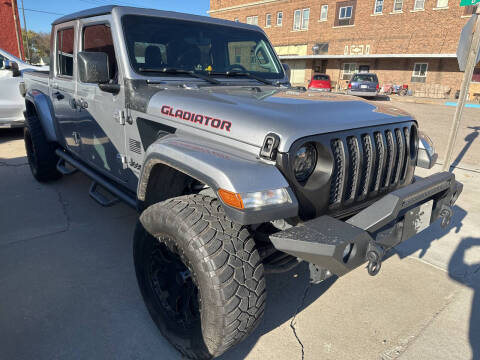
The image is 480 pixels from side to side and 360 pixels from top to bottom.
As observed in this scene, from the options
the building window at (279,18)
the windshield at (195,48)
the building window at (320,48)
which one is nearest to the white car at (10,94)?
the windshield at (195,48)

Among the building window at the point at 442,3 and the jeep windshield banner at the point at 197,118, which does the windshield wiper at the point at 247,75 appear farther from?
the building window at the point at 442,3

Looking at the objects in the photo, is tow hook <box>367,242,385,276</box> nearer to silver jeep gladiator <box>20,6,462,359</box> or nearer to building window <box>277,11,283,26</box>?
silver jeep gladiator <box>20,6,462,359</box>

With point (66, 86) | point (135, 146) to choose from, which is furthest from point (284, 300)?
point (66, 86)

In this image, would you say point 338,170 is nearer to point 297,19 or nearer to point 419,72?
point 419,72

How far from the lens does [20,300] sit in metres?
2.52

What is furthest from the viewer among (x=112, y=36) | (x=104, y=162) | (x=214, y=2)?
(x=214, y=2)

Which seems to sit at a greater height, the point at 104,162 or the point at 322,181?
the point at 322,181

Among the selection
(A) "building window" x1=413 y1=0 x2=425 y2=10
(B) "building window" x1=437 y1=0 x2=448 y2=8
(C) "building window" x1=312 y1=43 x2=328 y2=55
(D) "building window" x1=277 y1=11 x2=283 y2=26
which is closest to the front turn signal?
(B) "building window" x1=437 y1=0 x2=448 y2=8

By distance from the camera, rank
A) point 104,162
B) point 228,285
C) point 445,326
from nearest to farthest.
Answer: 1. point 228,285
2. point 445,326
3. point 104,162

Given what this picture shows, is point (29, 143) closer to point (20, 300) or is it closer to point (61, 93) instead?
point (61, 93)

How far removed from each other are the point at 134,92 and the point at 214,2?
4282 cm

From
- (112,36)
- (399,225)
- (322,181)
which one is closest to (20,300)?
(112,36)

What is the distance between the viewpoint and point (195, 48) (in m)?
3.04

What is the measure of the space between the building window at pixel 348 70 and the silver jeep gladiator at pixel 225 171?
104ft
